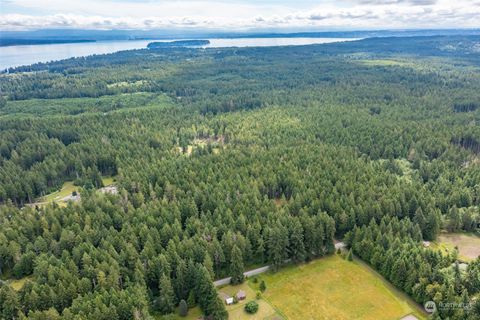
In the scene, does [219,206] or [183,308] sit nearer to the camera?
[183,308]

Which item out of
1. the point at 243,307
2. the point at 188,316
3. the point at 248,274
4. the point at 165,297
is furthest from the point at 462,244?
the point at 165,297

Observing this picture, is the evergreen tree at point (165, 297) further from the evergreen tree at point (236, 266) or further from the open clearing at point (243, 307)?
the evergreen tree at point (236, 266)

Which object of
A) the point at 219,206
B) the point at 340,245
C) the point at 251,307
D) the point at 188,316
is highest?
the point at 219,206

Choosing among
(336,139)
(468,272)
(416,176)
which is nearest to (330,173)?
(416,176)

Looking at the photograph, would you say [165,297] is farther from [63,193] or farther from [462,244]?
[63,193]

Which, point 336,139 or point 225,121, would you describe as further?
point 225,121

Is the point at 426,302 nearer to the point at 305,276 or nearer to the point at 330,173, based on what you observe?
the point at 305,276
